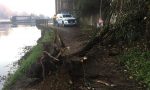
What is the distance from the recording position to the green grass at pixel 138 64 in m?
12.8

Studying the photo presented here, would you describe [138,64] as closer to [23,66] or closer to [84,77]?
[84,77]

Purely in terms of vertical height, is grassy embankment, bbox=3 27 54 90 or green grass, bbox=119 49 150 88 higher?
green grass, bbox=119 49 150 88

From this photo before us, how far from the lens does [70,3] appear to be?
60.9 meters

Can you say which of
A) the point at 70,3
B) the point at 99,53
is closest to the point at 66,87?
the point at 99,53

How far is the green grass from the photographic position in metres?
12.8

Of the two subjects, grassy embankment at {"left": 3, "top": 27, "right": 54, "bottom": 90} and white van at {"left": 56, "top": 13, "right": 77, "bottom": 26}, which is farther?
white van at {"left": 56, "top": 13, "right": 77, "bottom": 26}

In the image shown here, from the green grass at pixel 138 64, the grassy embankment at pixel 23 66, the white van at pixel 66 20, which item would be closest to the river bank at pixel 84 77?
the green grass at pixel 138 64

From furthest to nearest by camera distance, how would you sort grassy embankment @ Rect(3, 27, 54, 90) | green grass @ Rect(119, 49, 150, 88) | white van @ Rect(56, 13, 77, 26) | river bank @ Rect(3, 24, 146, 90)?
white van @ Rect(56, 13, 77, 26)
grassy embankment @ Rect(3, 27, 54, 90)
green grass @ Rect(119, 49, 150, 88)
river bank @ Rect(3, 24, 146, 90)

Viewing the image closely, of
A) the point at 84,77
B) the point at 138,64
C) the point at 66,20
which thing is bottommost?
the point at 84,77

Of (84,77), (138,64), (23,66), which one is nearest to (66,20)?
(23,66)

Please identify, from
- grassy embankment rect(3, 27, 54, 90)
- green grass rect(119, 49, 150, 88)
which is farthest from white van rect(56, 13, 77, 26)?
green grass rect(119, 49, 150, 88)

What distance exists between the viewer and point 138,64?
14312 mm

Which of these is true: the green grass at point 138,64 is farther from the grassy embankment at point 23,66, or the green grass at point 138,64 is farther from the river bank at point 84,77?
the grassy embankment at point 23,66

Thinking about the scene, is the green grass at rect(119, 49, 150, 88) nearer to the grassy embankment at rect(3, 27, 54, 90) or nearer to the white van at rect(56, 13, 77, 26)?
the grassy embankment at rect(3, 27, 54, 90)
